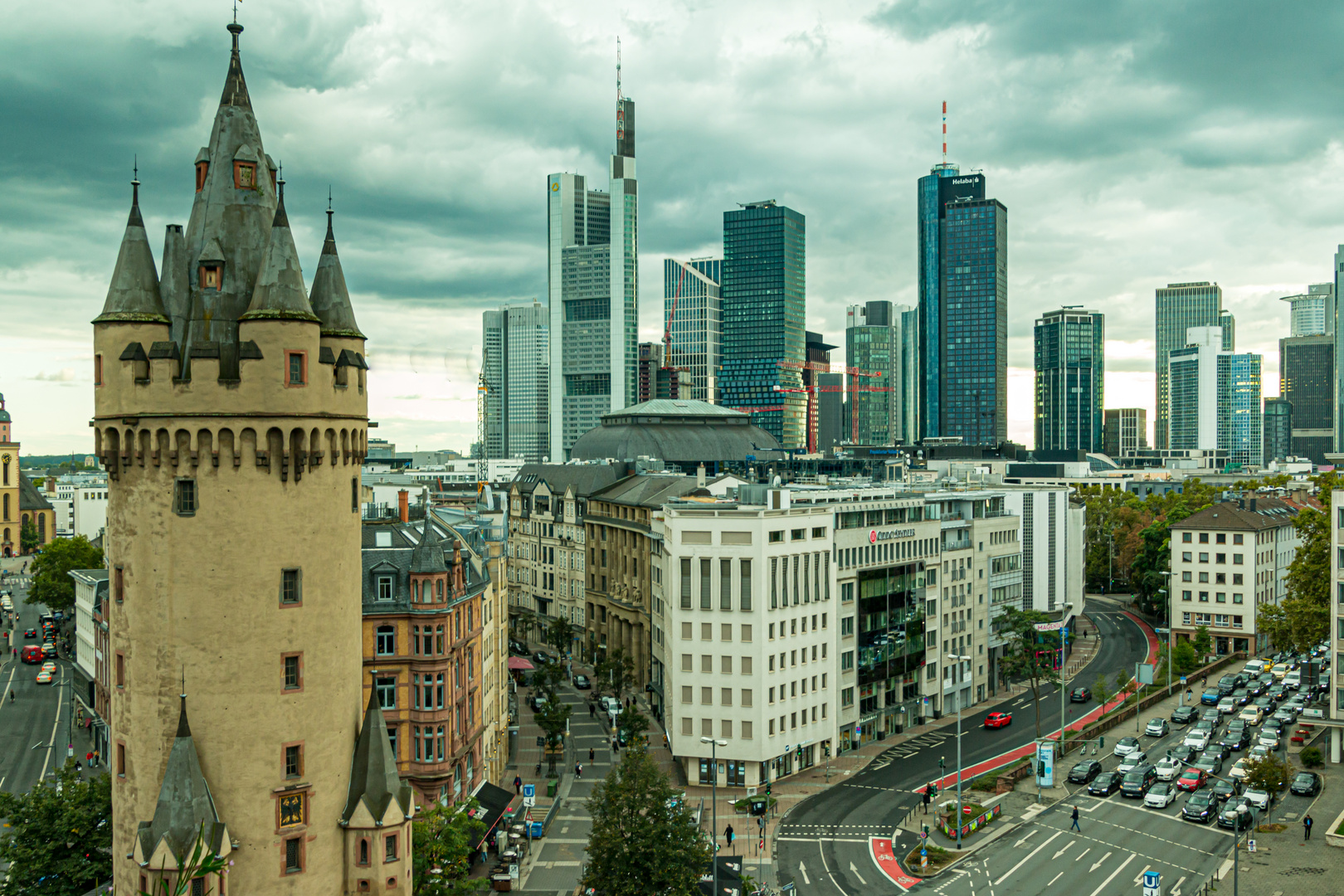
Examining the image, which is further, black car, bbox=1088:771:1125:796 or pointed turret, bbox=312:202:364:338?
black car, bbox=1088:771:1125:796

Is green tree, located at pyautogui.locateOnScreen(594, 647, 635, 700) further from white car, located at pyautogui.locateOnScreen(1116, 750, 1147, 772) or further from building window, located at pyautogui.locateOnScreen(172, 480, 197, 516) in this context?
building window, located at pyautogui.locateOnScreen(172, 480, 197, 516)

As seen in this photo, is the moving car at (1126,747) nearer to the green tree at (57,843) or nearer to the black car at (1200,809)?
→ the black car at (1200,809)

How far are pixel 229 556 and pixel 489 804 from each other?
47344mm

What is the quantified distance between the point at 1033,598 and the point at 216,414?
14084cm

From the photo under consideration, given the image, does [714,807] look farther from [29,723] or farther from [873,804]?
[29,723]

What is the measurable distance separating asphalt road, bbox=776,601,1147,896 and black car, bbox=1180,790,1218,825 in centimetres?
2120

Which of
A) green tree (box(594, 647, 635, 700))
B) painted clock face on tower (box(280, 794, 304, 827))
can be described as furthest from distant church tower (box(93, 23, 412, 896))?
green tree (box(594, 647, 635, 700))

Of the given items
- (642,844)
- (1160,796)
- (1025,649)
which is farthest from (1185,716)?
(642,844)

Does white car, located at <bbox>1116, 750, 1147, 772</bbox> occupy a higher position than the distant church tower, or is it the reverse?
the distant church tower

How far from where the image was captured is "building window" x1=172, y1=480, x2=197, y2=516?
4250 cm

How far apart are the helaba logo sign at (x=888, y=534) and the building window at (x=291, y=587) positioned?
79104 mm

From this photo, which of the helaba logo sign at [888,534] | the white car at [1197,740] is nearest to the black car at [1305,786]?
the white car at [1197,740]

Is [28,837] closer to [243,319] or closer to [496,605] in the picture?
[243,319]

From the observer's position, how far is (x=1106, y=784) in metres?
96.7
